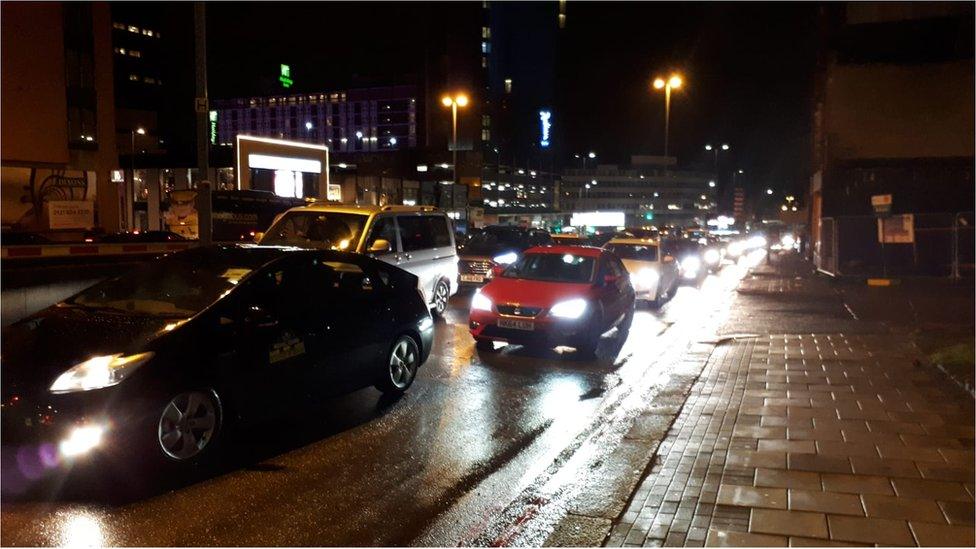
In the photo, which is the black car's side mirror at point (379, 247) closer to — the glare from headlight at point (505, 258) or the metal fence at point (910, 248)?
the glare from headlight at point (505, 258)

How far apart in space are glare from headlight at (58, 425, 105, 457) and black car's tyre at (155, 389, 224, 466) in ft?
1.24

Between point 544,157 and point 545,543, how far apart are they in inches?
5137

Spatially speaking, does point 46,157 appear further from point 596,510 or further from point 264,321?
point 596,510

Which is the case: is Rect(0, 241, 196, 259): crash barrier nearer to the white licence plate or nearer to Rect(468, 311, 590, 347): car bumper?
Rect(468, 311, 590, 347): car bumper

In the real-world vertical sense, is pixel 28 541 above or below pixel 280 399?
below

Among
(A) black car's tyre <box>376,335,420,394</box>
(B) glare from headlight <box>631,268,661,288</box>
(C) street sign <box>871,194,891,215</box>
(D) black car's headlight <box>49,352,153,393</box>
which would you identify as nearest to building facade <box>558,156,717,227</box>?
(C) street sign <box>871,194,891,215</box>

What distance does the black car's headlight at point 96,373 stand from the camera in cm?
507

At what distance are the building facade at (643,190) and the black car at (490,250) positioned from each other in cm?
10894

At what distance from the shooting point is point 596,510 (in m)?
5.05

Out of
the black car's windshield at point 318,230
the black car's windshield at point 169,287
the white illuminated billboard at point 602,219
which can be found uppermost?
the white illuminated billboard at point 602,219

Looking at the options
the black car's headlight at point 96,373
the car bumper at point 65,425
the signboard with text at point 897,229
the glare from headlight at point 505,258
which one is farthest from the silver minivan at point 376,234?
the signboard with text at point 897,229

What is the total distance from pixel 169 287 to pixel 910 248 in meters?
Answer: 23.3

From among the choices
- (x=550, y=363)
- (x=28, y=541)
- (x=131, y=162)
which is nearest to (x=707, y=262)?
(x=550, y=363)

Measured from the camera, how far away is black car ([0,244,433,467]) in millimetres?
5051
